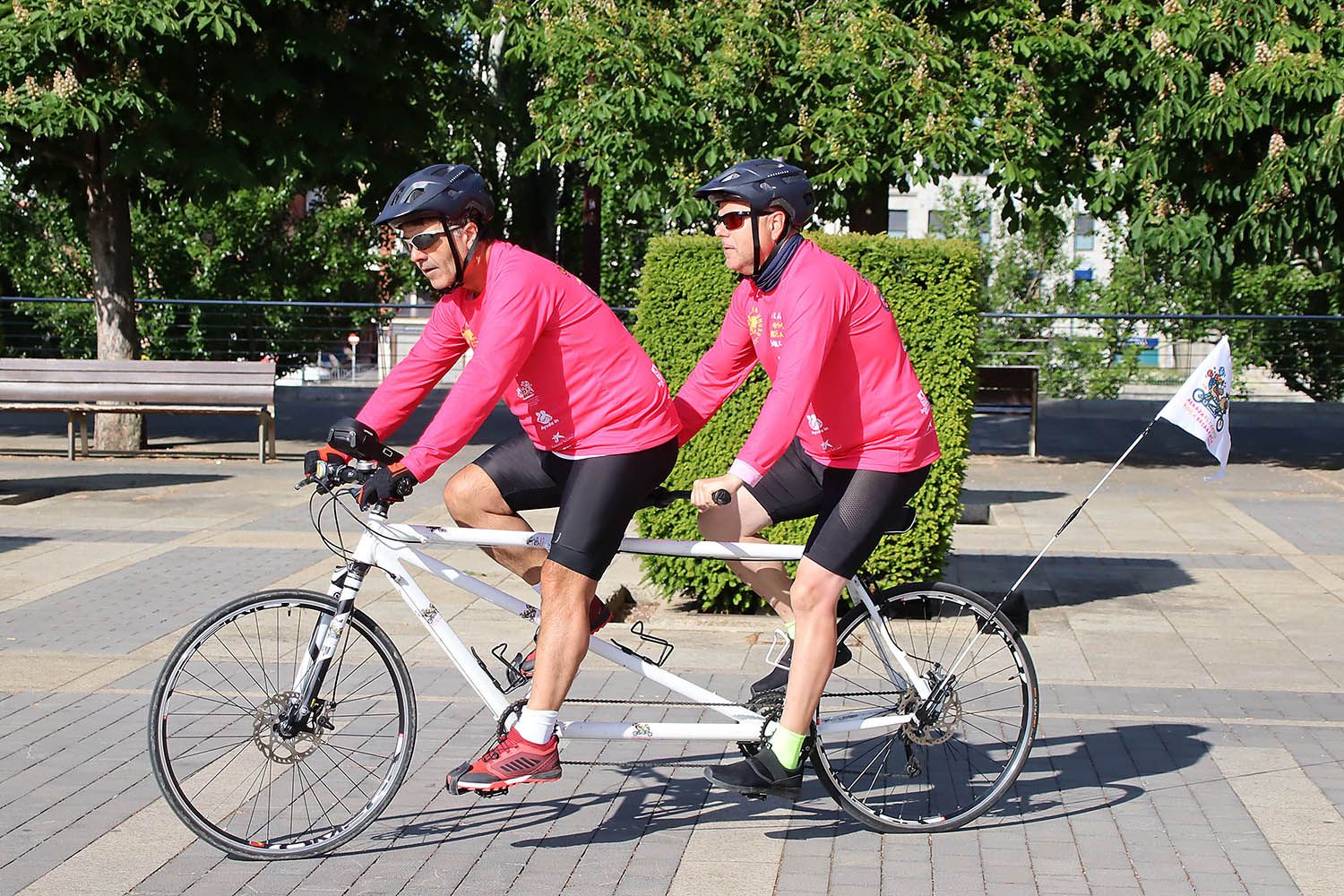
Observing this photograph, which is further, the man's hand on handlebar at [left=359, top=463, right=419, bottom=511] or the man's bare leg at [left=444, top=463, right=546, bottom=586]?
the man's bare leg at [left=444, top=463, right=546, bottom=586]

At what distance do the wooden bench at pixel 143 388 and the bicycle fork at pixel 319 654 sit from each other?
1082cm

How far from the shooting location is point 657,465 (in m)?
4.32

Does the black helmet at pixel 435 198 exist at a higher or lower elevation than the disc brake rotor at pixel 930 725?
higher

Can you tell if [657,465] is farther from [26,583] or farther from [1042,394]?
[1042,394]

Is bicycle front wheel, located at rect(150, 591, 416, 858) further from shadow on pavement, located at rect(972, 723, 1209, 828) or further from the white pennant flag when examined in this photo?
the white pennant flag

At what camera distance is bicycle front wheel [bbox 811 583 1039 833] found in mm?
4559

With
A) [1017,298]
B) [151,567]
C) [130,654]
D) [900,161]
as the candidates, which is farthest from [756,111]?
[1017,298]

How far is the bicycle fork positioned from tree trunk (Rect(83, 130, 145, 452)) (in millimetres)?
12040

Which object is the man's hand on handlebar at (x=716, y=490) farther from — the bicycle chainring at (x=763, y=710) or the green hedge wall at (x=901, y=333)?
the green hedge wall at (x=901, y=333)

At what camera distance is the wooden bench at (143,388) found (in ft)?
48.5

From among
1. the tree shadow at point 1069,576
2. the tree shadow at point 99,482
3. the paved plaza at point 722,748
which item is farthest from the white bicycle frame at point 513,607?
the tree shadow at point 99,482

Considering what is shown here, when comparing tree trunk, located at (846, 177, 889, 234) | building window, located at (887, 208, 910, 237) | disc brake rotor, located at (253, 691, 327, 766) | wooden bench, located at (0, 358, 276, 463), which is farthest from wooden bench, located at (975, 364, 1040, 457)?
building window, located at (887, 208, 910, 237)

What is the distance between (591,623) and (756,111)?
35.4 feet

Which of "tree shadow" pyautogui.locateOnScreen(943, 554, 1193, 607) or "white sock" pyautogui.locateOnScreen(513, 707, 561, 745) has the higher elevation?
"white sock" pyautogui.locateOnScreen(513, 707, 561, 745)
